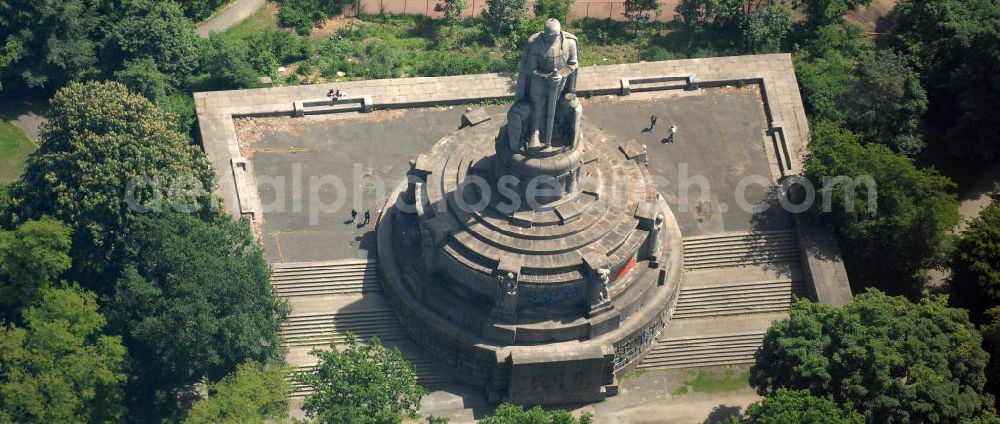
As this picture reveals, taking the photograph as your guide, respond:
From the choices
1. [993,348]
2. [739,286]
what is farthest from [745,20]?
[993,348]

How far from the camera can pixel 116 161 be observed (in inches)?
4190

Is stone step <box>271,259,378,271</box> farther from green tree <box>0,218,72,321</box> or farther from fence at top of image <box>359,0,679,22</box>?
fence at top of image <box>359,0,679,22</box>

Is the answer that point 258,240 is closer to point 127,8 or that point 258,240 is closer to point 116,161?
point 116,161

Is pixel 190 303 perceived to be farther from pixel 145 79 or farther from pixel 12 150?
pixel 12 150

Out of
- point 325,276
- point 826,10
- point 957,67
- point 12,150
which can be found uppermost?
point 826,10

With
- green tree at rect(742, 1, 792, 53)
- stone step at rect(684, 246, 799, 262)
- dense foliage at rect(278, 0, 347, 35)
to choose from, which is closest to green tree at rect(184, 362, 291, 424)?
stone step at rect(684, 246, 799, 262)

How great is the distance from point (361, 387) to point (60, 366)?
2146 centimetres

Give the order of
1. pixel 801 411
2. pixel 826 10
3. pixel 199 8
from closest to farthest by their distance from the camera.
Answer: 1. pixel 801 411
2. pixel 826 10
3. pixel 199 8

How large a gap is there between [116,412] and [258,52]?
3890cm

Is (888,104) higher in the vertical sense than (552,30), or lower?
higher

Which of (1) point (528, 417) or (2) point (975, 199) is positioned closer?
(1) point (528, 417)

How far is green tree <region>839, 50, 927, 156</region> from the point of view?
386ft

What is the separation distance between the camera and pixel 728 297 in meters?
112

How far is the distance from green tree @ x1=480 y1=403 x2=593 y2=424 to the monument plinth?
19.5 feet
